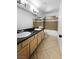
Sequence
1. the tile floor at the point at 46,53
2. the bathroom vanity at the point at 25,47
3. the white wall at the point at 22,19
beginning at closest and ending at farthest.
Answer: the bathroom vanity at the point at 25,47 → the tile floor at the point at 46,53 → the white wall at the point at 22,19

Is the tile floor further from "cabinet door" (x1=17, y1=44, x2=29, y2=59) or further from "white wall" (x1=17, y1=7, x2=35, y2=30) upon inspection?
"white wall" (x1=17, y1=7, x2=35, y2=30)

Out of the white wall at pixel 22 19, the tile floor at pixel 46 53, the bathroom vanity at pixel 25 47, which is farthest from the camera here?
the white wall at pixel 22 19

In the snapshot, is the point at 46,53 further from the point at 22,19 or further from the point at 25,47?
the point at 22,19

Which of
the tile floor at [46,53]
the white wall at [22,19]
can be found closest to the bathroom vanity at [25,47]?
the tile floor at [46,53]

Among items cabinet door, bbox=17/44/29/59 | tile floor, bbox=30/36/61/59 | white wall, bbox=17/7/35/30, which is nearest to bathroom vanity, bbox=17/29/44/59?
cabinet door, bbox=17/44/29/59

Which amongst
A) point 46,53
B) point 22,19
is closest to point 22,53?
point 46,53

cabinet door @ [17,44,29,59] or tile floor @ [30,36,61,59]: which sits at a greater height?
cabinet door @ [17,44,29,59]

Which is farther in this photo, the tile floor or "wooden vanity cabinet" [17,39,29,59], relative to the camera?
the tile floor

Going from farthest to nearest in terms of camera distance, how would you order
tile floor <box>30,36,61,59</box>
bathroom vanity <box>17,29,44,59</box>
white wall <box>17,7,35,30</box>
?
1. white wall <box>17,7,35,30</box>
2. tile floor <box>30,36,61,59</box>
3. bathroom vanity <box>17,29,44,59</box>

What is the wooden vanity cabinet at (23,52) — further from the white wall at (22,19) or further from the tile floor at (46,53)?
the white wall at (22,19)

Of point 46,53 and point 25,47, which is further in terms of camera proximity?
point 46,53

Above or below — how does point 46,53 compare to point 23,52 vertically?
below
